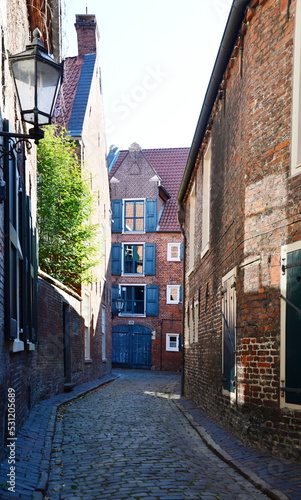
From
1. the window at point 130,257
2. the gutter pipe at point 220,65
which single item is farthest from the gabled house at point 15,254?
the window at point 130,257

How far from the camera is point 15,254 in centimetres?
824

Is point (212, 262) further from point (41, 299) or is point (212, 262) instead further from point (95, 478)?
point (95, 478)

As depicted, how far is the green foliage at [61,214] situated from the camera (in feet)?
55.9

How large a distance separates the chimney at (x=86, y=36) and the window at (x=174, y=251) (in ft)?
41.7

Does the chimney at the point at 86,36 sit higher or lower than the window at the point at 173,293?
higher

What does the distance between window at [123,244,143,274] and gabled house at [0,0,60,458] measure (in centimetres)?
2268

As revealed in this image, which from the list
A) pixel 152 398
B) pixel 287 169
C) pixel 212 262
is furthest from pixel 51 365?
pixel 287 169

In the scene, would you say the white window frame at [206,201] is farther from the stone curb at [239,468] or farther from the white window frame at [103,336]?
the white window frame at [103,336]

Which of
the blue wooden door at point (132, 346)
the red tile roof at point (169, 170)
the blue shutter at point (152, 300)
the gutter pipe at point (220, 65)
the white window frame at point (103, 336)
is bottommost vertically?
the blue wooden door at point (132, 346)

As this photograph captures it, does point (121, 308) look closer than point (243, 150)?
No

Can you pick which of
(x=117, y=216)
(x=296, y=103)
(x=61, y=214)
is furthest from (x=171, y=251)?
(x=296, y=103)

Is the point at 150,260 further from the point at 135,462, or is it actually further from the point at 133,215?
the point at 135,462

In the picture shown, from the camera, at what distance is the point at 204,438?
317 inches

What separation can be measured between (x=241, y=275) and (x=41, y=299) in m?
5.71
